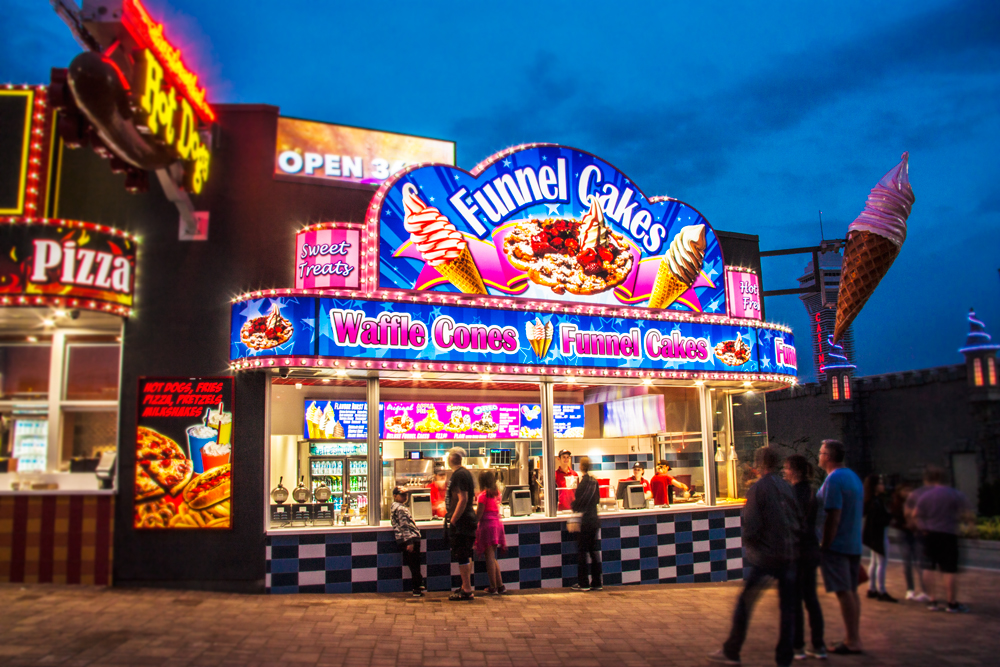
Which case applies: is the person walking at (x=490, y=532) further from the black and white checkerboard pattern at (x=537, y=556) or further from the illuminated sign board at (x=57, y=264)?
the illuminated sign board at (x=57, y=264)

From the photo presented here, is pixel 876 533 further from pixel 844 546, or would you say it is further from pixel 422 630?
pixel 422 630

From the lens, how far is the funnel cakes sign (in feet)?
31.3

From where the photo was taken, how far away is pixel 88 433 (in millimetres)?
9180

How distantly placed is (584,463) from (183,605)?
5.01m

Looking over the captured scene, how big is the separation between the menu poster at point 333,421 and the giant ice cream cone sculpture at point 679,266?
5.02 meters

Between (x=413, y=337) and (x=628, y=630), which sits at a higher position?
(x=413, y=337)

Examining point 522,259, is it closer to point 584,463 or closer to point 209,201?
point 584,463

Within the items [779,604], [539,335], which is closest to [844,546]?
[779,604]

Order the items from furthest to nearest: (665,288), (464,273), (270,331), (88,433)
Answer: (665,288) < (464,273) < (88,433) < (270,331)

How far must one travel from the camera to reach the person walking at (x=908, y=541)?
292 inches

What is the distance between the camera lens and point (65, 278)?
8344mm

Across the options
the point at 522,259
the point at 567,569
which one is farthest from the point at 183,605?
the point at 522,259

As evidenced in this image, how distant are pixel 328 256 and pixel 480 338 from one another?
2248mm

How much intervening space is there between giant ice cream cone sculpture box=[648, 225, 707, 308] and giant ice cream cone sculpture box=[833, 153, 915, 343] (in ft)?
7.07
